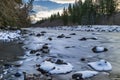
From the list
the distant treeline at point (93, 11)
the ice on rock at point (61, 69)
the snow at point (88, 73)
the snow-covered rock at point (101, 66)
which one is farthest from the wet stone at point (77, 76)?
the distant treeline at point (93, 11)

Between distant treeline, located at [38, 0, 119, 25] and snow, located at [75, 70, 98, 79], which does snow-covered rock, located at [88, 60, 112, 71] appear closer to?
snow, located at [75, 70, 98, 79]

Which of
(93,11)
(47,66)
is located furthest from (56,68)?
(93,11)

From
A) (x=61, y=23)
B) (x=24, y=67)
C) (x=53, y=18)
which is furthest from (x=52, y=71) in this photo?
(x=53, y=18)

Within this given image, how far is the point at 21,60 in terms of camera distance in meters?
22.8

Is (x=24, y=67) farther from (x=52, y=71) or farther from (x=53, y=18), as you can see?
(x=53, y=18)

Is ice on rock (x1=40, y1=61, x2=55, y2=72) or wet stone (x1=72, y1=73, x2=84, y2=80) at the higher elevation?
ice on rock (x1=40, y1=61, x2=55, y2=72)

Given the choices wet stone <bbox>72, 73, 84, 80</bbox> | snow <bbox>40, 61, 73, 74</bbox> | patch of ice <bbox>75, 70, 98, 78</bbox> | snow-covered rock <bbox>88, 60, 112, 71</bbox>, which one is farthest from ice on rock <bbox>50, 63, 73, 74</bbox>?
snow-covered rock <bbox>88, 60, 112, 71</bbox>

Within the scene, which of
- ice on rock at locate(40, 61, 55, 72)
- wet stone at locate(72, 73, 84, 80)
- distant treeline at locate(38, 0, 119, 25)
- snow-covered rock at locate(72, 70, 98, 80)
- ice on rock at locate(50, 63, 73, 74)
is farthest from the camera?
distant treeline at locate(38, 0, 119, 25)

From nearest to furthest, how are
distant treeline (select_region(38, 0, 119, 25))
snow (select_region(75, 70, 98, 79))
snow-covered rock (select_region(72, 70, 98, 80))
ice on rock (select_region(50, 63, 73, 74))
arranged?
snow-covered rock (select_region(72, 70, 98, 80))
snow (select_region(75, 70, 98, 79))
ice on rock (select_region(50, 63, 73, 74))
distant treeline (select_region(38, 0, 119, 25))

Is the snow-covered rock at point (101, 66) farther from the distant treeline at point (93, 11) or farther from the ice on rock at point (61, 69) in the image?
the distant treeline at point (93, 11)

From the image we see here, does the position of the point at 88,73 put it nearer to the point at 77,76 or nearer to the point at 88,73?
the point at 88,73

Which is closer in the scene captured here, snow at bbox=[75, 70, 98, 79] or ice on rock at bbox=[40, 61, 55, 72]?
snow at bbox=[75, 70, 98, 79]

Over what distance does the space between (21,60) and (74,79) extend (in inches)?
285

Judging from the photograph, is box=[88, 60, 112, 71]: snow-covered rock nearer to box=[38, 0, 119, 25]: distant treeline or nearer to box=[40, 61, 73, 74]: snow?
box=[40, 61, 73, 74]: snow
